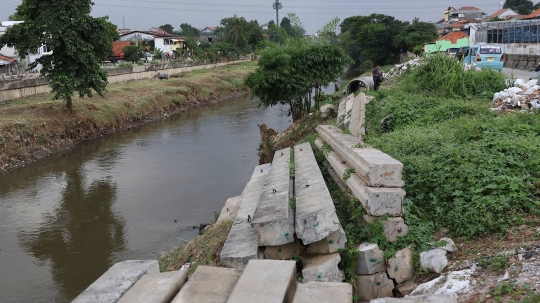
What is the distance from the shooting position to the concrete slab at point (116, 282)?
10.8ft

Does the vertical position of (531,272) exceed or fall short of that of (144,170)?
it exceeds it

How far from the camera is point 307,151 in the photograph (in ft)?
30.1

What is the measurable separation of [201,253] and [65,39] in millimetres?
15400

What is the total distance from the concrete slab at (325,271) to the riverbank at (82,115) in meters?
14.7

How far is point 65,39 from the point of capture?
1891cm

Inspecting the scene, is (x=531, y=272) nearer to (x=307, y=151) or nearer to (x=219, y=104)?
(x=307, y=151)

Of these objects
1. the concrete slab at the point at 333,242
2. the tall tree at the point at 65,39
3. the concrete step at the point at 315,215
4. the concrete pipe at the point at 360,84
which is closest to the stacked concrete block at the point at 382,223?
the concrete slab at the point at 333,242

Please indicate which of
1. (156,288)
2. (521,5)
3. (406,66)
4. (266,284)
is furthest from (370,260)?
(521,5)

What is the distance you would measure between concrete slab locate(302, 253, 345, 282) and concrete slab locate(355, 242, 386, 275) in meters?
0.22

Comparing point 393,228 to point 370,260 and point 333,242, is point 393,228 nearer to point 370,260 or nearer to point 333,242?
point 370,260

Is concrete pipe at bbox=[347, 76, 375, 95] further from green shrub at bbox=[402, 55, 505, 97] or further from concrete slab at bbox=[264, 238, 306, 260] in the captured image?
concrete slab at bbox=[264, 238, 306, 260]

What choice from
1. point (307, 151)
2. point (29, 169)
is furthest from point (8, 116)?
point (307, 151)

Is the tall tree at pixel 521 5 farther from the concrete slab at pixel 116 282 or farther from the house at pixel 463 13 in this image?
the concrete slab at pixel 116 282

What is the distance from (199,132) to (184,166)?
6.59 metres
